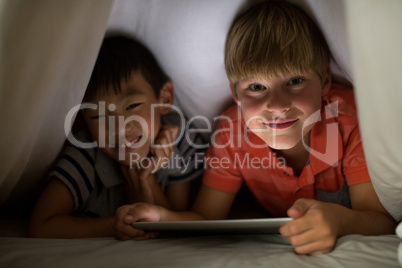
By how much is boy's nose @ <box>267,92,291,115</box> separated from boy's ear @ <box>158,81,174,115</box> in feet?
1.20

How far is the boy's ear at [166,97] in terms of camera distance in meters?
1.08

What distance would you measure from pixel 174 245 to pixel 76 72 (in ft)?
1.34

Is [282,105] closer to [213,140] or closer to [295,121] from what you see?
[295,121]

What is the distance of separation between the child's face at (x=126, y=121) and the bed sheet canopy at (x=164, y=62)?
109 millimetres

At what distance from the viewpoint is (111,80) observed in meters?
0.99

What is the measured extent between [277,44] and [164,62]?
350 millimetres

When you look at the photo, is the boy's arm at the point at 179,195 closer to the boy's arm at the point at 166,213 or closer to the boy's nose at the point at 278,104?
the boy's arm at the point at 166,213

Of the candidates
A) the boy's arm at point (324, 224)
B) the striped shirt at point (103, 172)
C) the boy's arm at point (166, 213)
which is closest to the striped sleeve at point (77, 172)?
the striped shirt at point (103, 172)

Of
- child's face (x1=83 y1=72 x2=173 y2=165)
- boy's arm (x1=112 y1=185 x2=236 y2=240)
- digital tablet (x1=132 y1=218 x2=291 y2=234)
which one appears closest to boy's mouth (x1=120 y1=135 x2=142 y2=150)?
child's face (x1=83 y1=72 x2=173 y2=165)

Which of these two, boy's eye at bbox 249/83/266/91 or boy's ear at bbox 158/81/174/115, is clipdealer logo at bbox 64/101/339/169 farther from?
boy's eye at bbox 249/83/266/91

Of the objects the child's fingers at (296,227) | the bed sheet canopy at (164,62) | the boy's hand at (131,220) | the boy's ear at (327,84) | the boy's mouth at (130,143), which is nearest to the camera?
the bed sheet canopy at (164,62)

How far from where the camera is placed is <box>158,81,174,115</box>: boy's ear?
3.56 ft

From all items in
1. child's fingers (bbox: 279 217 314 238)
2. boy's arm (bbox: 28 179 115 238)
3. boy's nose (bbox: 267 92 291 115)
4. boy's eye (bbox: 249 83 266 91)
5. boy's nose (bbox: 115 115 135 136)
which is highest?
boy's eye (bbox: 249 83 266 91)

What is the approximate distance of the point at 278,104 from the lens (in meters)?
0.81
